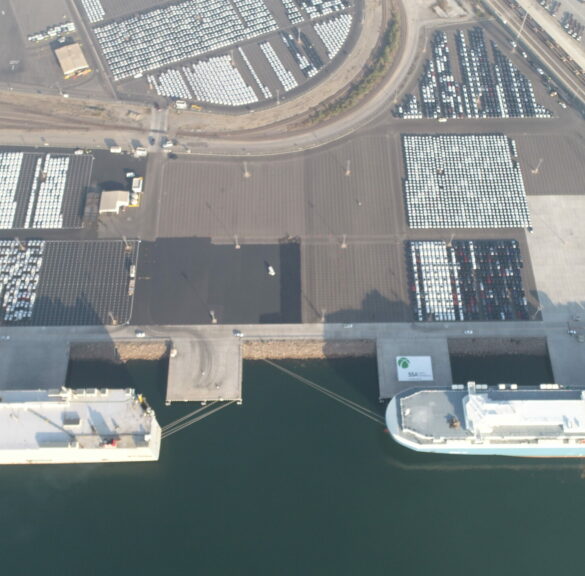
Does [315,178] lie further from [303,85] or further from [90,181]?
[90,181]

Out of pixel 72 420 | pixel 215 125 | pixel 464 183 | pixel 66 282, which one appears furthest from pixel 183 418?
pixel 464 183

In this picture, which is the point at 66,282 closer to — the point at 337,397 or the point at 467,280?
the point at 337,397

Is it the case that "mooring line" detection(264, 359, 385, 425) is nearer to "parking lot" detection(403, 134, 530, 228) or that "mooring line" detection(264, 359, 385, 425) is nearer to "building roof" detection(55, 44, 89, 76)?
"parking lot" detection(403, 134, 530, 228)

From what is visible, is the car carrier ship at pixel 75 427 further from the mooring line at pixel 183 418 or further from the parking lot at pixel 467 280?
the parking lot at pixel 467 280

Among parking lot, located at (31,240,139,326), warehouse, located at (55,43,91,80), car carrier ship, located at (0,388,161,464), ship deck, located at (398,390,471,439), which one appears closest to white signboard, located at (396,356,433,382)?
ship deck, located at (398,390,471,439)

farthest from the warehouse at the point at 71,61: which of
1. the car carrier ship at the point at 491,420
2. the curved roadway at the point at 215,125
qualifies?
the car carrier ship at the point at 491,420
